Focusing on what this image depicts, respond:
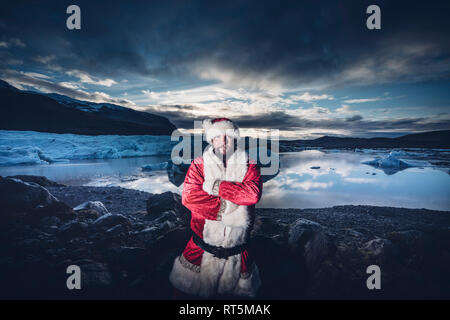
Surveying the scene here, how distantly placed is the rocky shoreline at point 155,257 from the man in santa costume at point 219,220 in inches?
19.3

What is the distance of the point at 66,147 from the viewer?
68.9 feet

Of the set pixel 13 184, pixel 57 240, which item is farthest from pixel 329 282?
pixel 13 184

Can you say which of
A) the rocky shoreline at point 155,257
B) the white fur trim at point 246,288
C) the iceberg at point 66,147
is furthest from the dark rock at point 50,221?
the iceberg at point 66,147

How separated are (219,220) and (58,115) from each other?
51.5 metres

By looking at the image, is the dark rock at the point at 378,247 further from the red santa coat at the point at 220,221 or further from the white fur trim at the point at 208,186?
the white fur trim at the point at 208,186

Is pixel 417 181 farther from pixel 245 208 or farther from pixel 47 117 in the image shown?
pixel 47 117

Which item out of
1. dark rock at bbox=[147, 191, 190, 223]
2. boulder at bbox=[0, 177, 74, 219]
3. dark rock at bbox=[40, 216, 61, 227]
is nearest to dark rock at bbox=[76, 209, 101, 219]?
boulder at bbox=[0, 177, 74, 219]

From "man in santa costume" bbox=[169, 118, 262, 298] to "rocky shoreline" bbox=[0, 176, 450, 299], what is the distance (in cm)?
49

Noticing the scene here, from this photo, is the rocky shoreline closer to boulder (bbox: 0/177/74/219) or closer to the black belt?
boulder (bbox: 0/177/74/219)

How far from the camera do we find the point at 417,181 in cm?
931

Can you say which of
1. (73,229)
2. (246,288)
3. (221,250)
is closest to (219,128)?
(221,250)

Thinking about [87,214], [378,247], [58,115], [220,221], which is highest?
[58,115]

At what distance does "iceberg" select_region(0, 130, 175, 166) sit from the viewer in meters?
15.7

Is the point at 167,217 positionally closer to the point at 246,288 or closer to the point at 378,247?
A: the point at 246,288
